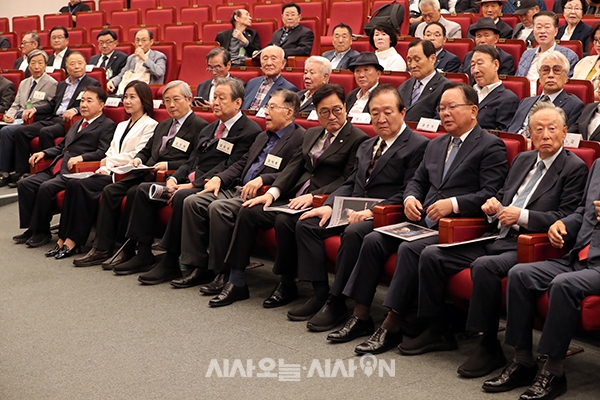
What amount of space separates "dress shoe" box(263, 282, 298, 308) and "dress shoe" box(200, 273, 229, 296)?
Answer: 28cm

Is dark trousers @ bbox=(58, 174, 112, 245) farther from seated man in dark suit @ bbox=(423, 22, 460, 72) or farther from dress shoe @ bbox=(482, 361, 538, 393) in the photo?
dress shoe @ bbox=(482, 361, 538, 393)

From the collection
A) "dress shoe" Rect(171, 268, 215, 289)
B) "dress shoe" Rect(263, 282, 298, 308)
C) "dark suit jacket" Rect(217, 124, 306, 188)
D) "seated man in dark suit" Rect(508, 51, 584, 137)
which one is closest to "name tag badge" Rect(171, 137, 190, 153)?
"dark suit jacket" Rect(217, 124, 306, 188)

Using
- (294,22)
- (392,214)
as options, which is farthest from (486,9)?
(392,214)

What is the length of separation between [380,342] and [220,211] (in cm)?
119

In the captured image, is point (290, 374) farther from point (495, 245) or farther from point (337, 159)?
point (337, 159)

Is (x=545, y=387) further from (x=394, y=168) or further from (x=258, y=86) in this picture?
(x=258, y=86)

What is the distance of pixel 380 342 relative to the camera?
2977mm

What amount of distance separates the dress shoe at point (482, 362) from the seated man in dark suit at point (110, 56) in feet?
16.8

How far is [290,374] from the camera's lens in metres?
2.78

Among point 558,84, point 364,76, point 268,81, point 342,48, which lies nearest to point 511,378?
point 558,84

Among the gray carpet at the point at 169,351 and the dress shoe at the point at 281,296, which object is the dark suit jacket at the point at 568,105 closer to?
the gray carpet at the point at 169,351

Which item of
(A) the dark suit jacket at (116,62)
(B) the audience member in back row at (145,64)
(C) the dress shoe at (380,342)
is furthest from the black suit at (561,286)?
(A) the dark suit jacket at (116,62)

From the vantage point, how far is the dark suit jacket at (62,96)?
604cm

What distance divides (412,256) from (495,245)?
313 millimetres
